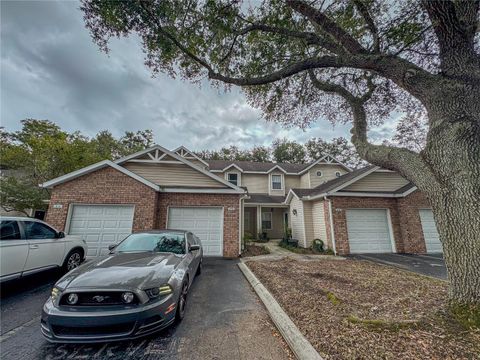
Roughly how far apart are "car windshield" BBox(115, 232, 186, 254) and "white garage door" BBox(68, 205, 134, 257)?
418 cm

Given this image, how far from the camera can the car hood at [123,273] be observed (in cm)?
258

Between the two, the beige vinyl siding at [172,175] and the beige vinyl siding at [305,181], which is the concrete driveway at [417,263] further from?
the beige vinyl siding at [305,181]

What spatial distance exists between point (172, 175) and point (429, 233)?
1365cm

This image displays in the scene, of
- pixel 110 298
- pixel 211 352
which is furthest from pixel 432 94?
pixel 110 298

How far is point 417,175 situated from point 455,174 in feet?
1.62

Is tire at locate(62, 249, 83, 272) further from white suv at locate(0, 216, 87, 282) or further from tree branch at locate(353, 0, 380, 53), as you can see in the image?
tree branch at locate(353, 0, 380, 53)

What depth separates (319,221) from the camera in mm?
11023

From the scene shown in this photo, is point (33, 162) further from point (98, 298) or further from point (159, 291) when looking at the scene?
point (159, 291)

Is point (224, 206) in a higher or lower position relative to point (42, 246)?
higher

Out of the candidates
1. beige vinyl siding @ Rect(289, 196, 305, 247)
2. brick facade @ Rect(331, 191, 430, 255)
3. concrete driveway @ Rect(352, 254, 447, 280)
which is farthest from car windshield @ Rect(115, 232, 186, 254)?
beige vinyl siding @ Rect(289, 196, 305, 247)

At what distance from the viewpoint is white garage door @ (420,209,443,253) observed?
9.62 metres

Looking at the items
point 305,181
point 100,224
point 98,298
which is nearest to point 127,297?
point 98,298

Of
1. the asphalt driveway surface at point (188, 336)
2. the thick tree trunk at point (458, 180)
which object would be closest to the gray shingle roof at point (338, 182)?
the thick tree trunk at point (458, 180)

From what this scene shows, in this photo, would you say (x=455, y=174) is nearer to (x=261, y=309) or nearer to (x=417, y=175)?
(x=417, y=175)
